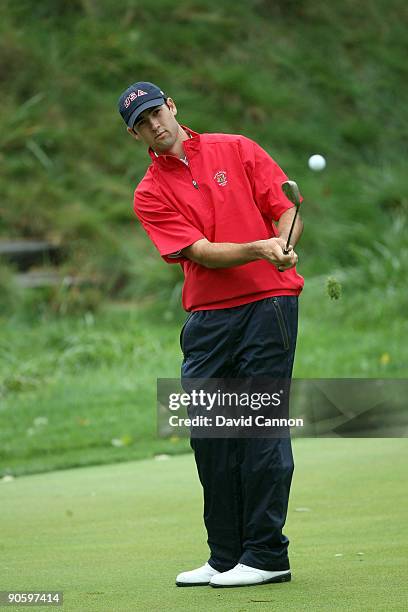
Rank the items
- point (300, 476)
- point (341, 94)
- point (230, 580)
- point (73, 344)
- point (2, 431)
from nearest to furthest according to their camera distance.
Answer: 1. point (230, 580)
2. point (300, 476)
3. point (2, 431)
4. point (73, 344)
5. point (341, 94)

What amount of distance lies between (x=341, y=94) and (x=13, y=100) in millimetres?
5084

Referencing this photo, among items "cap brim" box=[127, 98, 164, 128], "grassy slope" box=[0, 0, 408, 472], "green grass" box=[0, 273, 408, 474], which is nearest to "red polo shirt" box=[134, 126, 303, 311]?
→ "cap brim" box=[127, 98, 164, 128]

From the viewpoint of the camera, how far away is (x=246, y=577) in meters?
4.15

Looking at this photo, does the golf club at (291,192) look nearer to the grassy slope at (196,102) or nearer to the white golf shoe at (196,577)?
the white golf shoe at (196,577)

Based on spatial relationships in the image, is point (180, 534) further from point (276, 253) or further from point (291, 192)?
point (291, 192)

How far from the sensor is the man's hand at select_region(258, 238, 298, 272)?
402 centimetres

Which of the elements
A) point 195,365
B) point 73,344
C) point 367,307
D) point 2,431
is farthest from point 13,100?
point 195,365

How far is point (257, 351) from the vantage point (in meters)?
4.20

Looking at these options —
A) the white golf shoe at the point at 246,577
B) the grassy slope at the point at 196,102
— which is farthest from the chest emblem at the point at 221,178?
the grassy slope at the point at 196,102

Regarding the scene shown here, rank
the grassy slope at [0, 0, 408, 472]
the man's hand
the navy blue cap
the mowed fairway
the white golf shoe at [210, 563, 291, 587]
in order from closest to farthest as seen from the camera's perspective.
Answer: the mowed fairway
the man's hand
the white golf shoe at [210, 563, 291, 587]
the navy blue cap
the grassy slope at [0, 0, 408, 472]

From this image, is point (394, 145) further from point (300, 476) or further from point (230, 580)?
point (230, 580)

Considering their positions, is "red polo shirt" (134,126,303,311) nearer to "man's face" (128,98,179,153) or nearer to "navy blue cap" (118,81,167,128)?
"man's face" (128,98,179,153)

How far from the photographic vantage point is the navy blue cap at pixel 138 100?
4.36 m

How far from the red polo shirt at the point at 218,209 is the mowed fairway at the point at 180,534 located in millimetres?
1008
